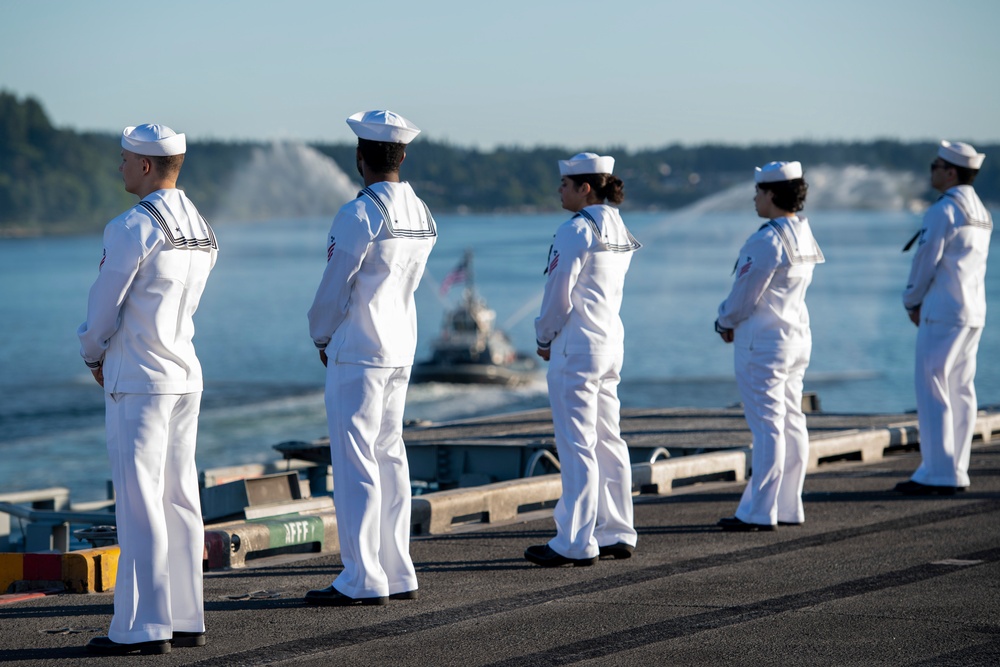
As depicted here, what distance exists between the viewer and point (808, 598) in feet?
25.5

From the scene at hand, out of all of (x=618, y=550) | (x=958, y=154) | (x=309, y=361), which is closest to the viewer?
(x=618, y=550)

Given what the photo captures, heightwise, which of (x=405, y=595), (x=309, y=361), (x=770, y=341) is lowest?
(x=309, y=361)

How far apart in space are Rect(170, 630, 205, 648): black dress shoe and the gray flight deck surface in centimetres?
8

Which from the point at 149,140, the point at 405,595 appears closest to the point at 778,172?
the point at 405,595

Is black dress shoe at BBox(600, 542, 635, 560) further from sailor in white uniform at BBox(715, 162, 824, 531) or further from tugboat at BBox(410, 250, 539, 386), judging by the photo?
tugboat at BBox(410, 250, 539, 386)

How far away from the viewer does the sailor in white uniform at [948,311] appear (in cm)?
1141

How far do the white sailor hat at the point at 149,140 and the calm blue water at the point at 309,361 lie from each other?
1274 inches

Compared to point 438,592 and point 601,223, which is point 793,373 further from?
point 438,592

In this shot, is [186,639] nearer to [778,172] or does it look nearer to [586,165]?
[586,165]

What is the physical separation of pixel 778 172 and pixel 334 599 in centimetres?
442

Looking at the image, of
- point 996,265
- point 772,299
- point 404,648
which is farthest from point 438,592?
point 996,265

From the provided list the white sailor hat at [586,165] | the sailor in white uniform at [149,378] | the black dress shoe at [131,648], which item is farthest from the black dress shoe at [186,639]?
the white sailor hat at [586,165]

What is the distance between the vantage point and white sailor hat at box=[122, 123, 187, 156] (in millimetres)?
6598

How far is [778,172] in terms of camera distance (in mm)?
10055
